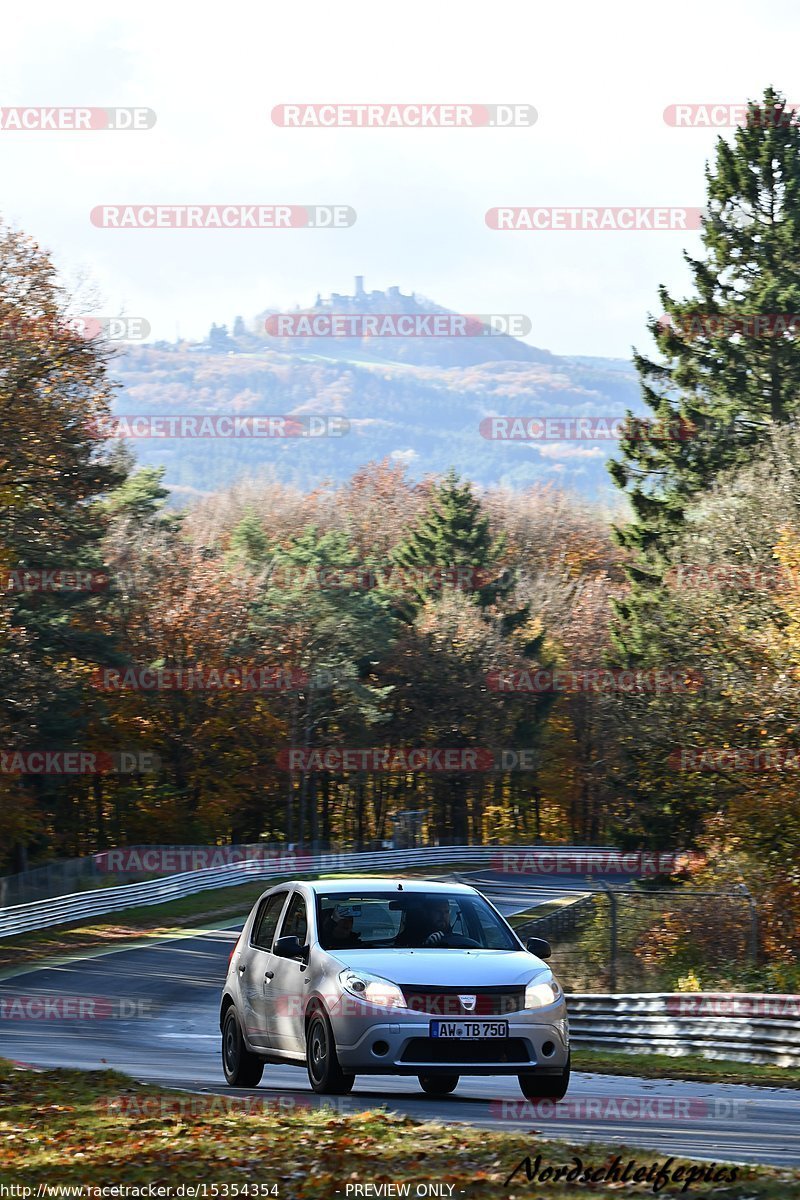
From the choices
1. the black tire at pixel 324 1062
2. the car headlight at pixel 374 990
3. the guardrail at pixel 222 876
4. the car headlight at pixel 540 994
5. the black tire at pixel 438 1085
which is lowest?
the guardrail at pixel 222 876

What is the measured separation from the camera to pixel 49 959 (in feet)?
130

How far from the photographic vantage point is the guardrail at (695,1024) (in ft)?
61.5

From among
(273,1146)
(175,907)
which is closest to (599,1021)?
(273,1146)

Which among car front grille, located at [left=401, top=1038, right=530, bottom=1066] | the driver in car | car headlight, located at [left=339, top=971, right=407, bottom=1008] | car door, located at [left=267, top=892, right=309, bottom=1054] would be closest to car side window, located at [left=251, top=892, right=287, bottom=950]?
car door, located at [left=267, top=892, right=309, bottom=1054]

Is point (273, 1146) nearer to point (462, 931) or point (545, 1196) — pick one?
point (545, 1196)

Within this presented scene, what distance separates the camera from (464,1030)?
11.8 m

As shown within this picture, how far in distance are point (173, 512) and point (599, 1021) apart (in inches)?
2572

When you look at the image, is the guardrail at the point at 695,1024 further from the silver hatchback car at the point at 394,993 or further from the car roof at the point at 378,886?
the car roof at the point at 378,886

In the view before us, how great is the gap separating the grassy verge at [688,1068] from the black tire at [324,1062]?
4.86 meters

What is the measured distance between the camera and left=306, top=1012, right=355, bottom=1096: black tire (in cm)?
1205
